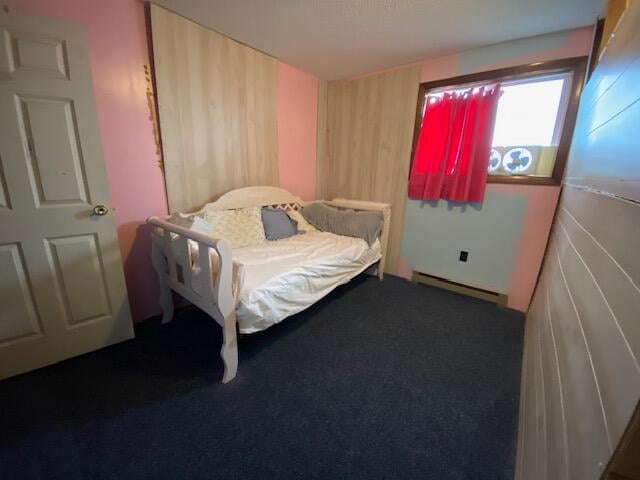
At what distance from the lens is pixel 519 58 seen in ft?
6.68

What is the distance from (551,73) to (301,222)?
7.64 ft

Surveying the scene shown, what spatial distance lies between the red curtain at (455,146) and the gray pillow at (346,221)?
56 cm

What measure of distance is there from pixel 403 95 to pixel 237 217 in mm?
1998

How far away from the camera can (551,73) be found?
1.97 meters

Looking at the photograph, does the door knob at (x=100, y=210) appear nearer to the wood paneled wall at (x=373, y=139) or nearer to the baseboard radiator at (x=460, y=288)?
the wood paneled wall at (x=373, y=139)

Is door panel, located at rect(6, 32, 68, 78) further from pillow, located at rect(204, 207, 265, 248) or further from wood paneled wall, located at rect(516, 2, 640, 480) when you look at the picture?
wood paneled wall, located at rect(516, 2, 640, 480)

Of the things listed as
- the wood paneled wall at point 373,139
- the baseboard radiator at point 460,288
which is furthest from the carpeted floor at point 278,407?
the wood paneled wall at point 373,139

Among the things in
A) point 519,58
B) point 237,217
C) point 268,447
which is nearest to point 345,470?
point 268,447

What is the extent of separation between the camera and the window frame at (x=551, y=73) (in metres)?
1.85

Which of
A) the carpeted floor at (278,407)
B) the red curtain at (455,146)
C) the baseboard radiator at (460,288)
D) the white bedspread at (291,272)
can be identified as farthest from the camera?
the baseboard radiator at (460,288)

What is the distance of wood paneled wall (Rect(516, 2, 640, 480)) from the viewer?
44cm

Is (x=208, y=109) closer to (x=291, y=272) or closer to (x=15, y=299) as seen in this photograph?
(x=291, y=272)

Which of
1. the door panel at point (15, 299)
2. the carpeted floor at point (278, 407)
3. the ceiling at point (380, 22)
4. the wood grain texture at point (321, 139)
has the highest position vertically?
the ceiling at point (380, 22)

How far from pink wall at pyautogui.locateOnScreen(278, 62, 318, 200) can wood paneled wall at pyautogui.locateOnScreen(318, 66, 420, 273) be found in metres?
0.16
